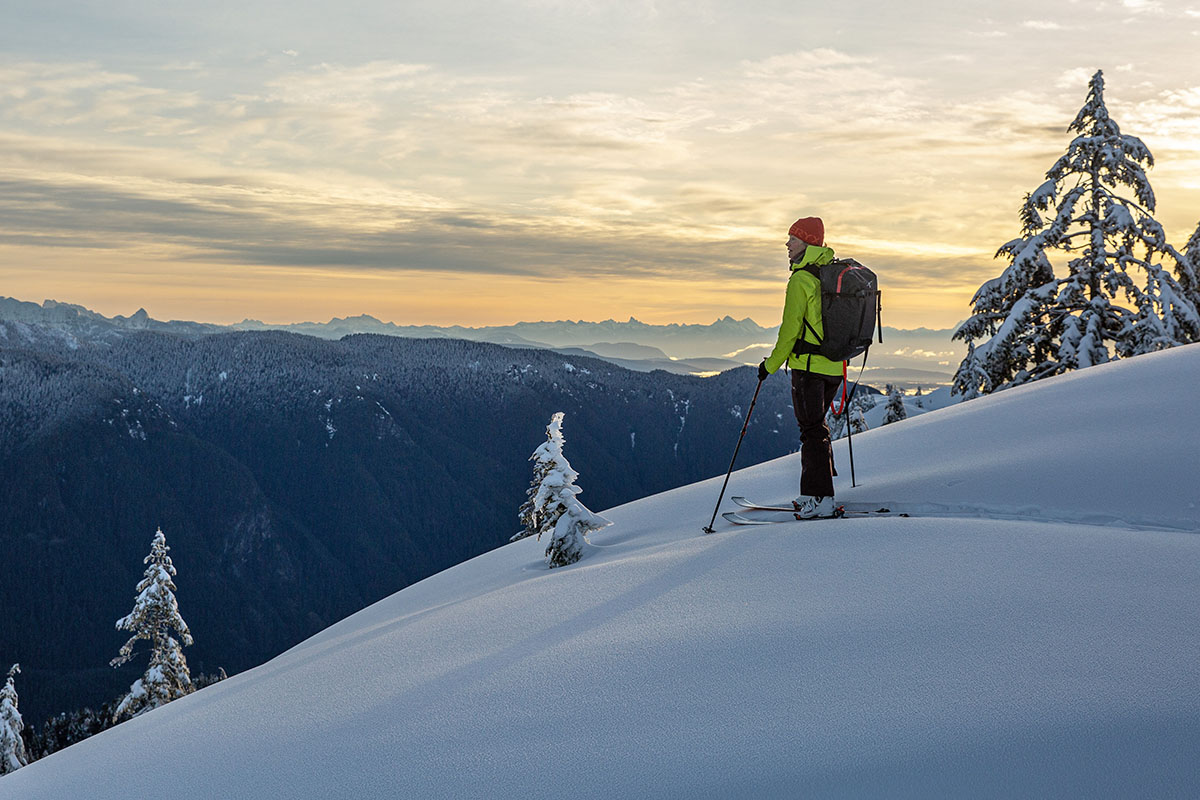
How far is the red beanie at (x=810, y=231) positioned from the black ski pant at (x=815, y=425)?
3.96ft

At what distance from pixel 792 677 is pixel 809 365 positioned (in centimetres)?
390

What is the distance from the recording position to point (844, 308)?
6949mm

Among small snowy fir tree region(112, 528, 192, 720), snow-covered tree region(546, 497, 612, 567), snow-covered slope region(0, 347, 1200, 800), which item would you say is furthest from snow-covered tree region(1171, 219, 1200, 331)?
small snowy fir tree region(112, 528, 192, 720)

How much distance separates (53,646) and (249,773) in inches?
7741

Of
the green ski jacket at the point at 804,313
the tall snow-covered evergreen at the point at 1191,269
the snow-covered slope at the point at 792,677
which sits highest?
the tall snow-covered evergreen at the point at 1191,269

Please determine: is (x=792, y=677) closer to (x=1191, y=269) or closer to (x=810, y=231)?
(x=810, y=231)

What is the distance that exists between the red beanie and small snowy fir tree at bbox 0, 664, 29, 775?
105 ft

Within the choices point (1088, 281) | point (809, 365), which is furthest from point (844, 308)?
point (1088, 281)

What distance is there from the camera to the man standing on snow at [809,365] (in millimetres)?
6980

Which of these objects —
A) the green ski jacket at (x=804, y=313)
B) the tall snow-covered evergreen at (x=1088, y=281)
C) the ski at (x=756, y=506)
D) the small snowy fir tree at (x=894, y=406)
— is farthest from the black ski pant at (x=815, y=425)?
the small snowy fir tree at (x=894, y=406)

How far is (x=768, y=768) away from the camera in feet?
10.3

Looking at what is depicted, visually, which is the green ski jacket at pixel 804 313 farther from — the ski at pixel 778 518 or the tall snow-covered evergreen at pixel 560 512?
the tall snow-covered evergreen at pixel 560 512

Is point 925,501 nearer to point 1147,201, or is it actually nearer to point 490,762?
point 490,762

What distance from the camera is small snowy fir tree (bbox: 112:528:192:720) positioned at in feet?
89.2
